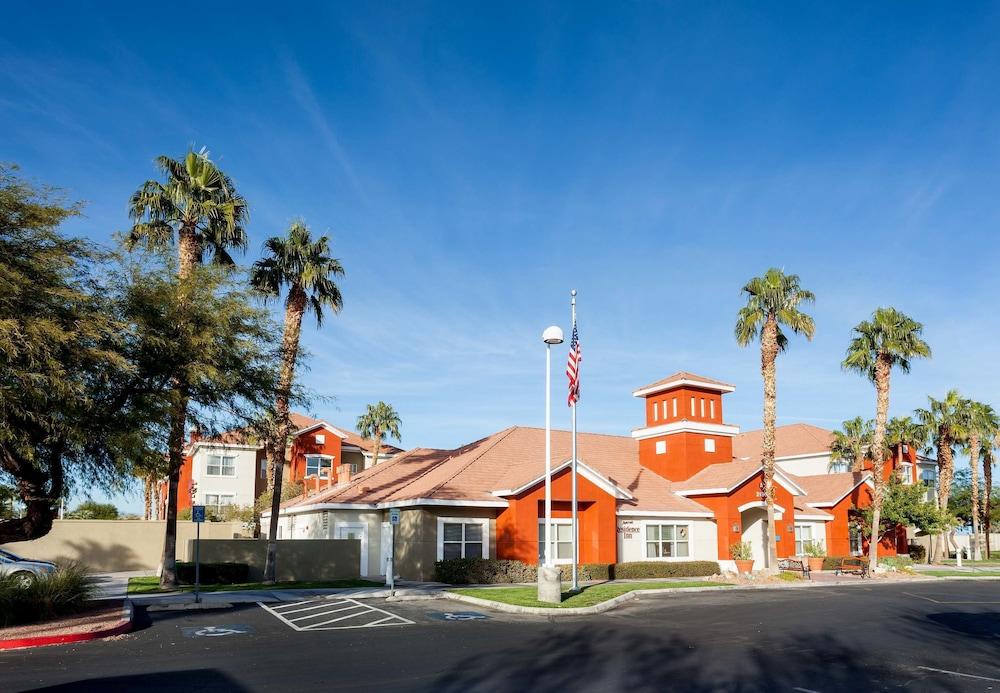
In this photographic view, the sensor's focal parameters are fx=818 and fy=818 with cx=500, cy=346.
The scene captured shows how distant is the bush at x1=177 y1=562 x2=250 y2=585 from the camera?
100 feet

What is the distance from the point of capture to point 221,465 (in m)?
56.3

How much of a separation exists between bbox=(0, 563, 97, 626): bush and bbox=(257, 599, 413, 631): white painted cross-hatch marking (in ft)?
15.0

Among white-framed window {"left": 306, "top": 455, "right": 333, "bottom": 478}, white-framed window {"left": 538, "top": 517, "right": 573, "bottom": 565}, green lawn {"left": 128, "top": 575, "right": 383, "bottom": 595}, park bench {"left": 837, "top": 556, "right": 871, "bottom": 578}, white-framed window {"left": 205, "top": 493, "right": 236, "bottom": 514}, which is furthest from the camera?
white-framed window {"left": 306, "top": 455, "right": 333, "bottom": 478}

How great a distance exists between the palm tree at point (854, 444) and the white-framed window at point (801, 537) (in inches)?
425

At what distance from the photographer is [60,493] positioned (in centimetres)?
1906

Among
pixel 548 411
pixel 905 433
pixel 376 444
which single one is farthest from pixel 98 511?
pixel 905 433

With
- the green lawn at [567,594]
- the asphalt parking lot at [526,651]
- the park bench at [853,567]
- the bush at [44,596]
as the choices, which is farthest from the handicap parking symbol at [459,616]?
the park bench at [853,567]

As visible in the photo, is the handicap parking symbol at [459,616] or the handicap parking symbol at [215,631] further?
the handicap parking symbol at [459,616]

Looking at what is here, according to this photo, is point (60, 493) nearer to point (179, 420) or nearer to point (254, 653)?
point (179, 420)

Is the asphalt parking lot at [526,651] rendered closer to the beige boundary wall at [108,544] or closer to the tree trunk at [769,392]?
the tree trunk at [769,392]

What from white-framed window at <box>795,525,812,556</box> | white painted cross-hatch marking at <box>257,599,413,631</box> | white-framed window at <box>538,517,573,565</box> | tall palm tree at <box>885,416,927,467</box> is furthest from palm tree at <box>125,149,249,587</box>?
tall palm tree at <box>885,416,927,467</box>

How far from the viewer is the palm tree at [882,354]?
135ft

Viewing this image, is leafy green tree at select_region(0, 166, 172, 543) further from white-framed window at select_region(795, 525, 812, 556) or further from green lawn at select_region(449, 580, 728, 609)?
white-framed window at select_region(795, 525, 812, 556)

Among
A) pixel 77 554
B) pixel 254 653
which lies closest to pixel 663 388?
pixel 77 554
